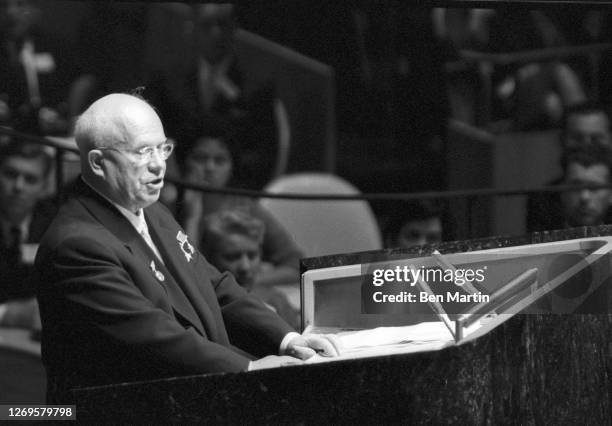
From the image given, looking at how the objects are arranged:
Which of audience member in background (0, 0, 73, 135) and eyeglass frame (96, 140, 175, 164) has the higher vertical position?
audience member in background (0, 0, 73, 135)

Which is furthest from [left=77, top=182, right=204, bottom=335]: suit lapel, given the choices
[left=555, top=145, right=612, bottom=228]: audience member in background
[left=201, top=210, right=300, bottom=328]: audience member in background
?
[left=555, top=145, right=612, bottom=228]: audience member in background

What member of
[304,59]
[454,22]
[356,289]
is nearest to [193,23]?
[304,59]

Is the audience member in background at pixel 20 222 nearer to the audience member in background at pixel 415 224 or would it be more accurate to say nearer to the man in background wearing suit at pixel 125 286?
the audience member in background at pixel 415 224

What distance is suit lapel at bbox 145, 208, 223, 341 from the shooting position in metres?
2.40

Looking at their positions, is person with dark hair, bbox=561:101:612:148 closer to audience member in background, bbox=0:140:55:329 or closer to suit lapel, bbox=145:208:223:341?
audience member in background, bbox=0:140:55:329

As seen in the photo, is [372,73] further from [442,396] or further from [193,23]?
[442,396]

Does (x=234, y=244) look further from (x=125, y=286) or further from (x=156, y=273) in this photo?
(x=125, y=286)

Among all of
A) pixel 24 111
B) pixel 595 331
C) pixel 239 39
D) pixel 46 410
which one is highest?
pixel 239 39

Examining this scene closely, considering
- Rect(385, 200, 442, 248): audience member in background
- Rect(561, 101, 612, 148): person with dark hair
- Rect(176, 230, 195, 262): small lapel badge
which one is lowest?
Rect(176, 230, 195, 262): small lapel badge

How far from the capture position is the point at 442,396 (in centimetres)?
197

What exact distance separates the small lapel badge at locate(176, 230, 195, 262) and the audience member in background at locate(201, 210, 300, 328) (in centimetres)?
142

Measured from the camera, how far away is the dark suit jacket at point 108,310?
7.11ft

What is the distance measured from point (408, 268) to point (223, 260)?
1.67m

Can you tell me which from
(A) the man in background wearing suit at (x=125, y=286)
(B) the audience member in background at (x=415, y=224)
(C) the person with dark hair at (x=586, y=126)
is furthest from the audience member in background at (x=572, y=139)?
(A) the man in background wearing suit at (x=125, y=286)
